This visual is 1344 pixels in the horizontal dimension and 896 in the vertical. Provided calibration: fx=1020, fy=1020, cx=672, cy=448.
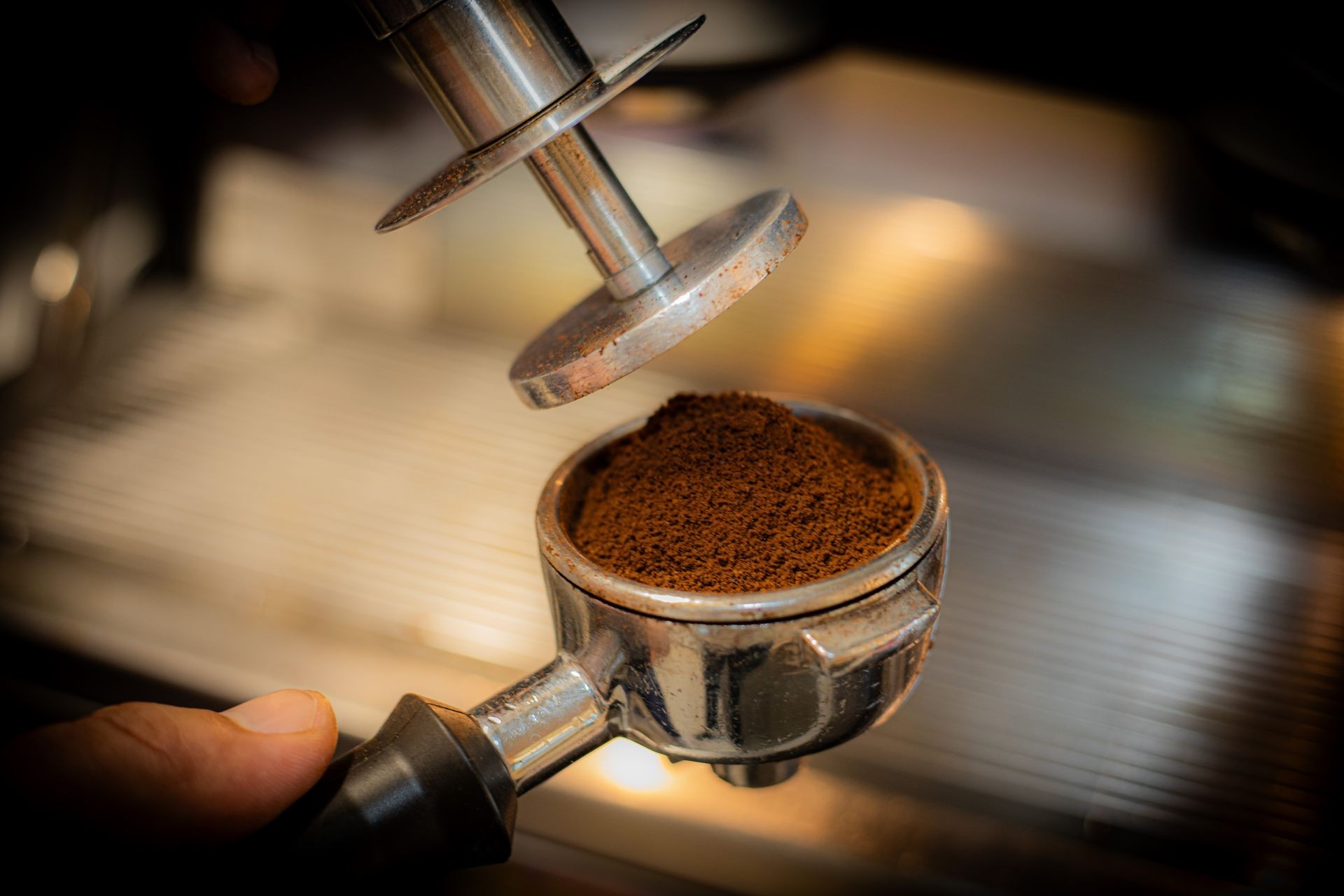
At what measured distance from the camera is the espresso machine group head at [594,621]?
35 cm

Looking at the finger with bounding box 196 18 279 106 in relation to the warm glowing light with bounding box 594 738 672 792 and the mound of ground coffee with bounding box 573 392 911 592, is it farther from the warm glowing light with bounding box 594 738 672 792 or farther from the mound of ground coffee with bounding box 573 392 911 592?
the warm glowing light with bounding box 594 738 672 792

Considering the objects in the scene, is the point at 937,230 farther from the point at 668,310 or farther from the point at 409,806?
the point at 409,806

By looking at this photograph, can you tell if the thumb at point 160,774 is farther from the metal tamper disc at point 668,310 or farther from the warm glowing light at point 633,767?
the warm glowing light at point 633,767

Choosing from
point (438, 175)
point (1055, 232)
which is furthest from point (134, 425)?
point (1055, 232)

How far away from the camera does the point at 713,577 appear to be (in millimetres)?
375

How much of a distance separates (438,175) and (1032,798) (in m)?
0.55

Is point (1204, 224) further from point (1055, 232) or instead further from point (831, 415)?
point (831, 415)

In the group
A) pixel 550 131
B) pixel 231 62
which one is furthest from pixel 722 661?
pixel 231 62

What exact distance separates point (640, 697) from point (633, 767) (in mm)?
359

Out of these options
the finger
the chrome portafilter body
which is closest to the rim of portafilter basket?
the chrome portafilter body

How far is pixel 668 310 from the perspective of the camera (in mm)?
365

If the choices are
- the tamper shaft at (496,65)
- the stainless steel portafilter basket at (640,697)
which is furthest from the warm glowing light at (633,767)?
the tamper shaft at (496,65)

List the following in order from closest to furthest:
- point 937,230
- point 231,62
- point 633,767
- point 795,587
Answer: point 795,587 < point 231,62 < point 633,767 < point 937,230

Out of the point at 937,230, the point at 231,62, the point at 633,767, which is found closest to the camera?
the point at 231,62
